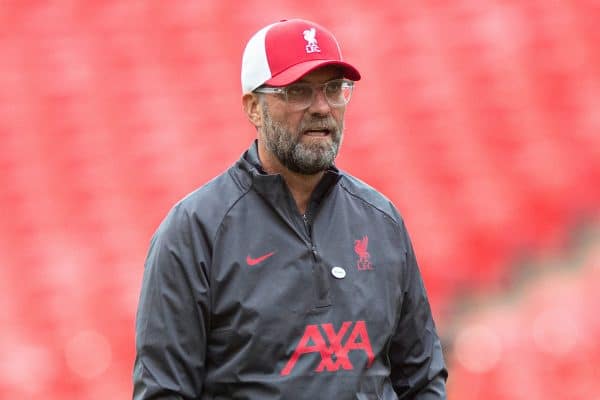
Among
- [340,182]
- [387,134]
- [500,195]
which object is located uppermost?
[340,182]

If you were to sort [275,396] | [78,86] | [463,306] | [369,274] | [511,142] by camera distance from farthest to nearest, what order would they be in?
[78,86], [511,142], [463,306], [369,274], [275,396]

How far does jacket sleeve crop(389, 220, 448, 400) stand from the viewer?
1.93 metres

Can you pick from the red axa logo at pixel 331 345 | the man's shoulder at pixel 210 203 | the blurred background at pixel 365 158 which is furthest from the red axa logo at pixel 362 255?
the blurred background at pixel 365 158

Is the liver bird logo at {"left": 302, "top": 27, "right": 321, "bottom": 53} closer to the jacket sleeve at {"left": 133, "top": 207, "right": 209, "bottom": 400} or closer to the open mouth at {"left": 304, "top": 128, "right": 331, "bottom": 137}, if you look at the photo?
the open mouth at {"left": 304, "top": 128, "right": 331, "bottom": 137}

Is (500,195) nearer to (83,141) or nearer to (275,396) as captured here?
(83,141)

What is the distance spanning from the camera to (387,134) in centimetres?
436

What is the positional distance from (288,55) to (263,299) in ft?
1.38

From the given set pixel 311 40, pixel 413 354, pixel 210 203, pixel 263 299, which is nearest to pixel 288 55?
pixel 311 40

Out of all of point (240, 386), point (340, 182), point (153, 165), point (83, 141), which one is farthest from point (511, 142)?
point (240, 386)

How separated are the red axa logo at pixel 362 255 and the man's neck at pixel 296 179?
0.11 m

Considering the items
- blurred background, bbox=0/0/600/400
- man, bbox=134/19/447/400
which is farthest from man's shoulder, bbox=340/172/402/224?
blurred background, bbox=0/0/600/400

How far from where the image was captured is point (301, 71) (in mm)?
1803

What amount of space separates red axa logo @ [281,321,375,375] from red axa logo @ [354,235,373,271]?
0.34 ft

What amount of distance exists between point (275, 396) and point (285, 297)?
160 mm
